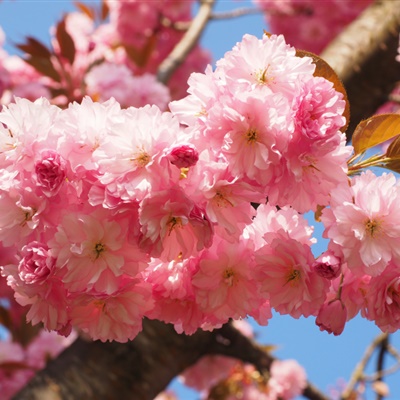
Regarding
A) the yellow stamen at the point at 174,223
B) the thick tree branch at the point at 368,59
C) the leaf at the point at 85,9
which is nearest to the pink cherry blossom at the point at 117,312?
the yellow stamen at the point at 174,223

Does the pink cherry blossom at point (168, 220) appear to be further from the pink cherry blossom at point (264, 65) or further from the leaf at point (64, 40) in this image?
the leaf at point (64, 40)

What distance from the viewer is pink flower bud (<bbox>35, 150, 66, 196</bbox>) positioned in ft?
2.61

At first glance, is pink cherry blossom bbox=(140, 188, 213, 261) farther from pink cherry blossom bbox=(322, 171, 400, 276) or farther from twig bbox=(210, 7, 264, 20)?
twig bbox=(210, 7, 264, 20)

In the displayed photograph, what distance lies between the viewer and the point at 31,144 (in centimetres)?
83

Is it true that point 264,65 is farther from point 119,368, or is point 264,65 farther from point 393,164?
point 119,368

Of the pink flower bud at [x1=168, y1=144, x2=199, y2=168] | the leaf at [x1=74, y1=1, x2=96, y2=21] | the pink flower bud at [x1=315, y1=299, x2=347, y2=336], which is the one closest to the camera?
the pink flower bud at [x1=168, y1=144, x2=199, y2=168]

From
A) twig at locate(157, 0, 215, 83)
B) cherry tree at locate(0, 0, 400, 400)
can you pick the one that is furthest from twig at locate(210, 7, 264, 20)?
cherry tree at locate(0, 0, 400, 400)

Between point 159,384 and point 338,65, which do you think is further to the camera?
point 338,65

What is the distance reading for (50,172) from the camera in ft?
2.61

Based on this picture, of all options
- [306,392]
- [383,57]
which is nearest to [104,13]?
[383,57]

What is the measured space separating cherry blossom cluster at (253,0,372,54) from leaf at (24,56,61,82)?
1530mm

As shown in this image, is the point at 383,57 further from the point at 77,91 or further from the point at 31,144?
the point at 31,144

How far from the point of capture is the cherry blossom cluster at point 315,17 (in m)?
3.89

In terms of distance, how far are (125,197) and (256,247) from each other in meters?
0.23
